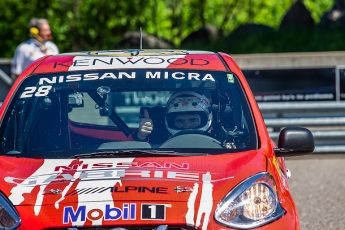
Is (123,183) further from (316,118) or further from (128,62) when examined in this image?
(316,118)

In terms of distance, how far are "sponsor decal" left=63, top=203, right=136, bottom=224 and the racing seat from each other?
102cm

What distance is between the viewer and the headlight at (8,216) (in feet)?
14.5

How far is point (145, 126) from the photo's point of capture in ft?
18.6

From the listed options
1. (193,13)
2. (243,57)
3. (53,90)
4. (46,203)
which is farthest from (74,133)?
(193,13)

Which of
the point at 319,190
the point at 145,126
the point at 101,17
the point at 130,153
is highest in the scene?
the point at 101,17

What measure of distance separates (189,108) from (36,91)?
0.97 m

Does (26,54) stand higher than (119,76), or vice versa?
(26,54)

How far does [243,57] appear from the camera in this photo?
1402 cm

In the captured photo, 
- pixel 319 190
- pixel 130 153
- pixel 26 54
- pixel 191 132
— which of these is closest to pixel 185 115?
pixel 191 132

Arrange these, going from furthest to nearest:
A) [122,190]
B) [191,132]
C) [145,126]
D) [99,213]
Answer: [145,126] → [191,132] → [122,190] → [99,213]

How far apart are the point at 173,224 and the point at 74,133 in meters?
1.56

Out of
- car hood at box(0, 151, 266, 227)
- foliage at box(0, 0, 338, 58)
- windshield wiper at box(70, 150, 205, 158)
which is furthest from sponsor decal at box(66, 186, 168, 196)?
foliage at box(0, 0, 338, 58)

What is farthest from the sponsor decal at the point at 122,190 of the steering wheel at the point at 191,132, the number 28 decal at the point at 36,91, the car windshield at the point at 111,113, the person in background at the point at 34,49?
the person in background at the point at 34,49

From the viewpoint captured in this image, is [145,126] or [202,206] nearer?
[202,206]
